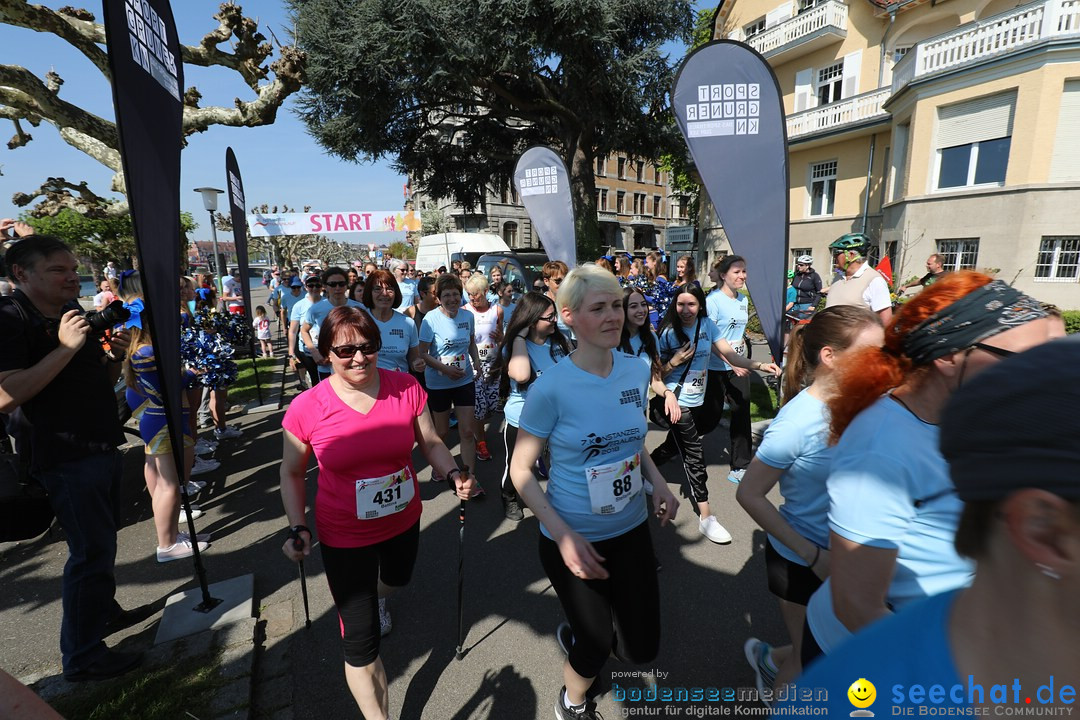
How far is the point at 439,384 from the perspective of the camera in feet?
16.4

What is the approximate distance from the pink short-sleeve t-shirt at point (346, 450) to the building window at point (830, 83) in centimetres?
2568

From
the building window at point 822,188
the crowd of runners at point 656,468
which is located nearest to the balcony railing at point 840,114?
the building window at point 822,188

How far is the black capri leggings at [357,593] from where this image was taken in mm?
2164

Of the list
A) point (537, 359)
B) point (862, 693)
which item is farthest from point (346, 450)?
point (862, 693)

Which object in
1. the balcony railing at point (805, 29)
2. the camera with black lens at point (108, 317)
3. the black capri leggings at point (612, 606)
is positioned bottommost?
the black capri leggings at point (612, 606)

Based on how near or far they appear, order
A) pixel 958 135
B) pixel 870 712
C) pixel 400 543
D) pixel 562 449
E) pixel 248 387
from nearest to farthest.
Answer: pixel 870 712
pixel 562 449
pixel 400 543
pixel 248 387
pixel 958 135

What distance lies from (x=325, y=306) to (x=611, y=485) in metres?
5.43

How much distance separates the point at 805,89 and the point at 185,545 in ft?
89.5

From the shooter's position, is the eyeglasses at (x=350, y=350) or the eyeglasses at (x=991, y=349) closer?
the eyeglasses at (x=991, y=349)

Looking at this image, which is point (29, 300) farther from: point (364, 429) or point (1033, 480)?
point (1033, 480)

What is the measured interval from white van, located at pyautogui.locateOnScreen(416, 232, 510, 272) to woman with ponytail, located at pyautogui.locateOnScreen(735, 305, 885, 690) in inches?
697

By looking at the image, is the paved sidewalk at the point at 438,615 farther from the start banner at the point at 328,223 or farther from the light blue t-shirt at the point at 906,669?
the start banner at the point at 328,223

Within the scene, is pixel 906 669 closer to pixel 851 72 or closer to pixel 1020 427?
A: pixel 1020 427

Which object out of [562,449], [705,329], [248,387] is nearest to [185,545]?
[562,449]
